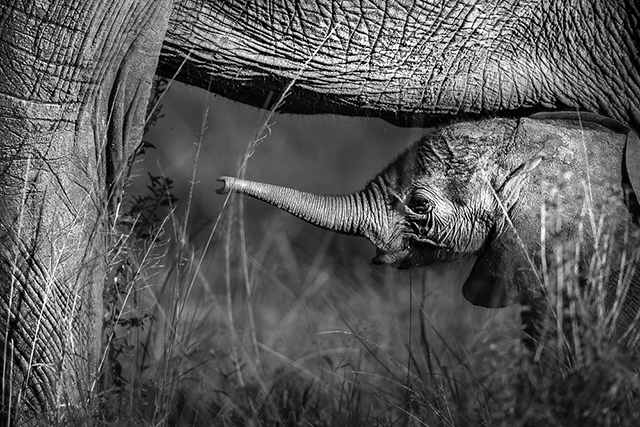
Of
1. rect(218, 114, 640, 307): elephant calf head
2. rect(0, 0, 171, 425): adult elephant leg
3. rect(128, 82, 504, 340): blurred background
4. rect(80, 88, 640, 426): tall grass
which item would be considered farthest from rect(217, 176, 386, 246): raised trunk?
rect(128, 82, 504, 340): blurred background

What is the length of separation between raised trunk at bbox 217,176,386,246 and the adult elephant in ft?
0.85

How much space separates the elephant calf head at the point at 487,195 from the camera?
9.61 ft

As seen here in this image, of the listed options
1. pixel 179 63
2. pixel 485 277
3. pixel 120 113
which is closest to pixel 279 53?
pixel 179 63

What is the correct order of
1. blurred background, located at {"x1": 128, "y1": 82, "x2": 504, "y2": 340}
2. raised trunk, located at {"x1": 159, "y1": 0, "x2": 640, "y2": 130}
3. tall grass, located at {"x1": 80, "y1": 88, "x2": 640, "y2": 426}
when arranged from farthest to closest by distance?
blurred background, located at {"x1": 128, "y1": 82, "x2": 504, "y2": 340} < raised trunk, located at {"x1": 159, "y1": 0, "x2": 640, "y2": 130} < tall grass, located at {"x1": 80, "y1": 88, "x2": 640, "y2": 426}

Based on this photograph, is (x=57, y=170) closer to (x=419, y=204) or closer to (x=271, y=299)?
(x=419, y=204)

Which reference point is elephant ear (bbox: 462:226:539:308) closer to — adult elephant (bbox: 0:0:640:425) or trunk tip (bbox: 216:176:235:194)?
adult elephant (bbox: 0:0:640:425)

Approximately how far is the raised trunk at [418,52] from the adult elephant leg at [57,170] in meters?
0.20

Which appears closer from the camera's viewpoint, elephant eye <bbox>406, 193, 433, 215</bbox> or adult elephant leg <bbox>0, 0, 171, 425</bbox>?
adult elephant leg <bbox>0, 0, 171, 425</bbox>

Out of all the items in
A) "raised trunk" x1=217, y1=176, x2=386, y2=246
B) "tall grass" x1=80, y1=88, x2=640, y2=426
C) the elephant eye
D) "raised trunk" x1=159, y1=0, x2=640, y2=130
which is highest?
"raised trunk" x1=159, y1=0, x2=640, y2=130

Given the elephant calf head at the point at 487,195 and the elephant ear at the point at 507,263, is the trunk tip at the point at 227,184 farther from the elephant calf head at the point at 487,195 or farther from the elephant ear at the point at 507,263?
the elephant ear at the point at 507,263

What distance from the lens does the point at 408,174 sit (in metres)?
3.12

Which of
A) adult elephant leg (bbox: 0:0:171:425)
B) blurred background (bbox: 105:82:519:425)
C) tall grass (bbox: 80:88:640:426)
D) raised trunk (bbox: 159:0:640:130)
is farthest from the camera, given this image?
blurred background (bbox: 105:82:519:425)

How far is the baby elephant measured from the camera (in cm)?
292

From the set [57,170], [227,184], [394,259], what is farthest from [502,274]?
[57,170]
